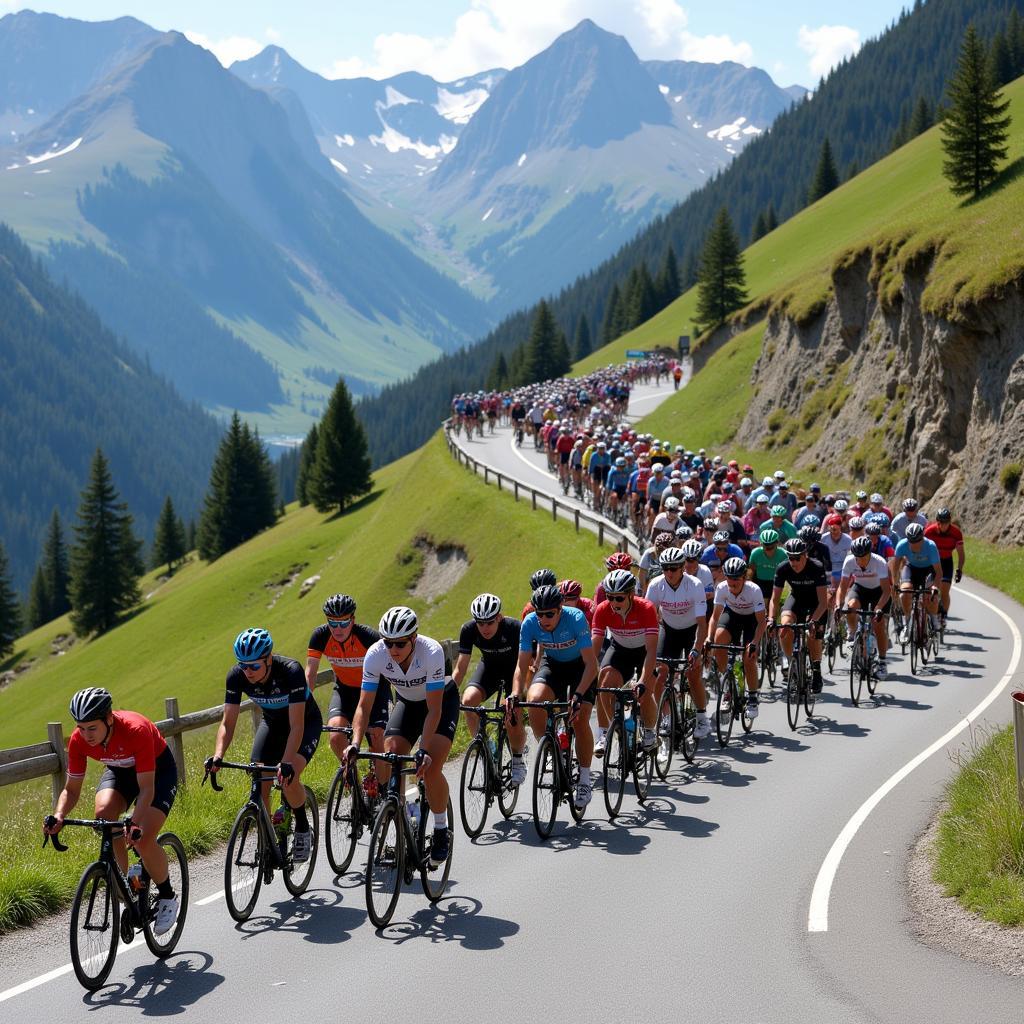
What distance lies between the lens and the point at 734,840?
10.4m

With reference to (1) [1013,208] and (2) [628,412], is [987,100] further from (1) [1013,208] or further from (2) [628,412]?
(2) [628,412]

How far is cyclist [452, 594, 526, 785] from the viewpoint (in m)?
10.8

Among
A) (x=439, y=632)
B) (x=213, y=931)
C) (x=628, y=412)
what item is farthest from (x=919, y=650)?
(x=628, y=412)

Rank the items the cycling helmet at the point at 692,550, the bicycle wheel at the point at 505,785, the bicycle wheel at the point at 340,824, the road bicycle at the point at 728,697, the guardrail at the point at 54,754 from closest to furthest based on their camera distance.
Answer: the bicycle wheel at the point at 340,824 → the guardrail at the point at 54,754 → the bicycle wheel at the point at 505,785 → the road bicycle at the point at 728,697 → the cycling helmet at the point at 692,550

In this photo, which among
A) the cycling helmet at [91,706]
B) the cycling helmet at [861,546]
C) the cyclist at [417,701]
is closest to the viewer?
the cycling helmet at [91,706]

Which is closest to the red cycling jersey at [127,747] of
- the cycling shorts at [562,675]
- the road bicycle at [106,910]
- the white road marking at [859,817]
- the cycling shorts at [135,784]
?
the cycling shorts at [135,784]

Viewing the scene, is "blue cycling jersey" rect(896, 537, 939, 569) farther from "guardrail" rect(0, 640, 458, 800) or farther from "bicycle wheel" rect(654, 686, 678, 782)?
"guardrail" rect(0, 640, 458, 800)

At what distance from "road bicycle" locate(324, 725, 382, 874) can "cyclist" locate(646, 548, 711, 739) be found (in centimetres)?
419

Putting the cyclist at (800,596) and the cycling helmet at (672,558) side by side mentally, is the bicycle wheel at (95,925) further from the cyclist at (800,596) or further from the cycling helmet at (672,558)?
the cyclist at (800,596)

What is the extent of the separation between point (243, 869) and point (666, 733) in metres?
5.57

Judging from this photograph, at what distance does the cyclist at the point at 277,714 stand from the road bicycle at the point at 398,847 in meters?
0.64

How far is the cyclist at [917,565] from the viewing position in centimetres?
1886

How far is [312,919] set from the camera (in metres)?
8.75

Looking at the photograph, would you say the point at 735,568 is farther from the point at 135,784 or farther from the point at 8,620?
the point at 8,620
